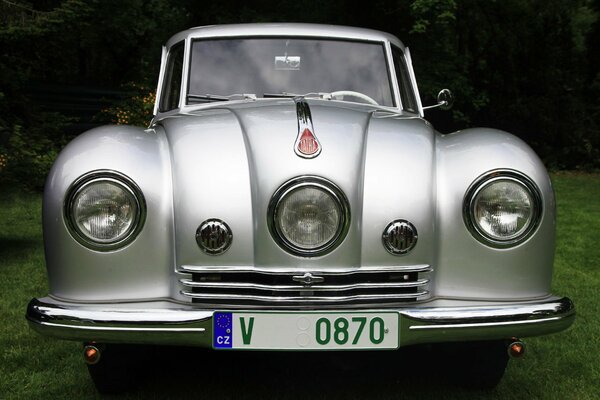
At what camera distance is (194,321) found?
2.76m

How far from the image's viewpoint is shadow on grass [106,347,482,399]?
3.56 m

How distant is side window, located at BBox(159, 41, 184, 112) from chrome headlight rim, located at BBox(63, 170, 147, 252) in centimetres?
149

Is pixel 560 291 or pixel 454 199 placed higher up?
pixel 454 199

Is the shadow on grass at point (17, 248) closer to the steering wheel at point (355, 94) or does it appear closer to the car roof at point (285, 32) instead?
the car roof at point (285, 32)

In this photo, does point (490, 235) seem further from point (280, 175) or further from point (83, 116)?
point (83, 116)

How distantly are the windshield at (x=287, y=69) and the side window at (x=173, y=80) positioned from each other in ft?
0.42

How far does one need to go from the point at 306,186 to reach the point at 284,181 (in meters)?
0.09

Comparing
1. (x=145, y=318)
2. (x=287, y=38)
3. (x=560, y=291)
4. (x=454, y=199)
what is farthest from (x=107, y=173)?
(x=560, y=291)

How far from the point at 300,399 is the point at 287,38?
6.72 ft

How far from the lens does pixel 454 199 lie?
9.80 feet

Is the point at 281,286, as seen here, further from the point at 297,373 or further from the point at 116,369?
the point at 297,373

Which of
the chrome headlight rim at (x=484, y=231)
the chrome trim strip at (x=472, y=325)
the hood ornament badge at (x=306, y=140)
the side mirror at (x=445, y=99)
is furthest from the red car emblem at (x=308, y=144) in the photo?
the side mirror at (x=445, y=99)

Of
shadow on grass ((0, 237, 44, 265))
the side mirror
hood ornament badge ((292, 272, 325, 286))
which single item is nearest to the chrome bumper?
hood ornament badge ((292, 272, 325, 286))

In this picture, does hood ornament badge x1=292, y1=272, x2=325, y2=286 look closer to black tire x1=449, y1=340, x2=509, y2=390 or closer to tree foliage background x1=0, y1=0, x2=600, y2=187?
black tire x1=449, y1=340, x2=509, y2=390
